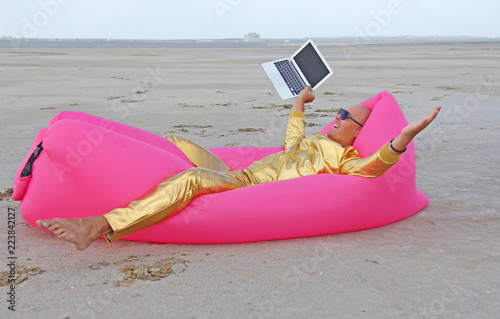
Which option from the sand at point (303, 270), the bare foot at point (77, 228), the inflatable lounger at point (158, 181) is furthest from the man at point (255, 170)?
the sand at point (303, 270)

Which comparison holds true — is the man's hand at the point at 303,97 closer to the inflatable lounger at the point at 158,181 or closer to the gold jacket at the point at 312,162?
the gold jacket at the point at 312,162

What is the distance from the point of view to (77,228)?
2580 mm

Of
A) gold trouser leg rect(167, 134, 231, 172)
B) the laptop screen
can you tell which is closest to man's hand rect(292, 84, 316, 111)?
the laptop screen

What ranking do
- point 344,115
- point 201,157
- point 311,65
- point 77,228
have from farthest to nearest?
point 311,65, point 201,157, point 344,115, point 77,228

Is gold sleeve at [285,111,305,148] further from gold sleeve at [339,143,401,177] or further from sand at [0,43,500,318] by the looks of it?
sand at [0,43,500,318]

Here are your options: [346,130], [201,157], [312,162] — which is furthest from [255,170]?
[346,130]

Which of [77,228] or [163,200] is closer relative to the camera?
[77,228]

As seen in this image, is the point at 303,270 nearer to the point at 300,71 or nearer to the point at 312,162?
the point at 312,162

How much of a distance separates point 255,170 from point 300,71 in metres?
1.04

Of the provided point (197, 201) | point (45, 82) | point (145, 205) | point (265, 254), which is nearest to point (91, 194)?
point (145, 205)

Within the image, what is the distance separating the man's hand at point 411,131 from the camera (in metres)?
2.63

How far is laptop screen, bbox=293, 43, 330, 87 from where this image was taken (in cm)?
410

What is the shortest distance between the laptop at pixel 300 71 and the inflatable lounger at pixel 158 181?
1099 mm

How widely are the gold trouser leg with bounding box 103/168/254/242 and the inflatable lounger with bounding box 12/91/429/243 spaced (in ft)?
0.23
